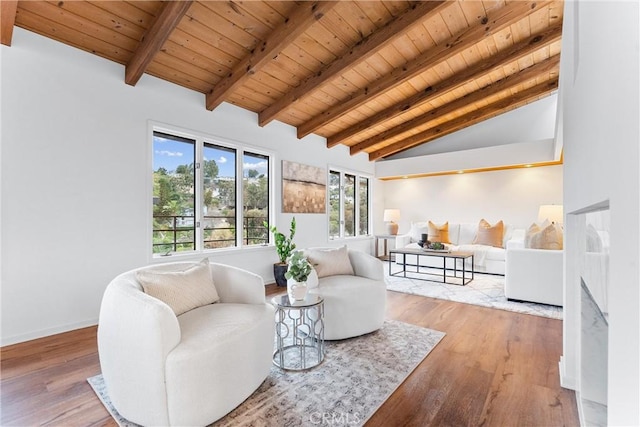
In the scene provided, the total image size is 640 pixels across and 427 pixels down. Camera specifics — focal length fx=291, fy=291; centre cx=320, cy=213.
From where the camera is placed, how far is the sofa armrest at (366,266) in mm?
2912

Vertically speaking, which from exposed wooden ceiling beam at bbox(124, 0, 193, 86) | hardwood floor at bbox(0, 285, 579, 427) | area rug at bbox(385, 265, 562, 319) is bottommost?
hardwood floor at bbox(0, 285, 579, 427)

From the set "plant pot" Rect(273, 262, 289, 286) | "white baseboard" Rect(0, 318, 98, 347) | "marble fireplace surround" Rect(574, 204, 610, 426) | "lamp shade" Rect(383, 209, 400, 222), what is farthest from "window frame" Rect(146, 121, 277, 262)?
"marble fireplace surround" Rect(574, 204, 610, 426)

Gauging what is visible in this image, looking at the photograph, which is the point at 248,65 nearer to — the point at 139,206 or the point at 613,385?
the point at 139,206

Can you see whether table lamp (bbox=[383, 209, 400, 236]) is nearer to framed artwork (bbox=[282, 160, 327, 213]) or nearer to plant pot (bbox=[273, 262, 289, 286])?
framed artwork (bbox=[282, 160, 327, 213])

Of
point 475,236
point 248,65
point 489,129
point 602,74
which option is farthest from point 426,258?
point 602,74

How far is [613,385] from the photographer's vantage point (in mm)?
699

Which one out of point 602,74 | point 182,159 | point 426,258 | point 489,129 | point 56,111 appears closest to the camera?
point 602,74

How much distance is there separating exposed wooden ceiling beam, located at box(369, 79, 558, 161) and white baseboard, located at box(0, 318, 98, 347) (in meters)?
6.17

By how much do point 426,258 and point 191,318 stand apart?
5.06 metres

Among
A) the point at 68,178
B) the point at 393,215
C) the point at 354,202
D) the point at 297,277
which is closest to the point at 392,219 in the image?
the point at 393,215

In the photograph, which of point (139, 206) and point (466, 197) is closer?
point (139, 206)

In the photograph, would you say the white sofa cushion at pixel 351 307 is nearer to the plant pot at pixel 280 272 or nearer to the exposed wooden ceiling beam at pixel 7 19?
the plant pot at pixel 280 272

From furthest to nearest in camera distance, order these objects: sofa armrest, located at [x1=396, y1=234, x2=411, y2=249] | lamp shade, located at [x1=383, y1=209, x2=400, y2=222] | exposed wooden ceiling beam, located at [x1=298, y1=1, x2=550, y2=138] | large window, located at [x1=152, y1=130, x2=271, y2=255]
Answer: lamp shade, located at [x1=383, y1=209, x2=400, y2=222] → sofa armrest, located at [x1=396, y1=234, x2=411, y2=249] → large window, located at [x1=152, y1=130, x2=271, y2=255] → exposed wooden ceiling beam, located at [x1=298, y1=1, x2=550, y2=138]

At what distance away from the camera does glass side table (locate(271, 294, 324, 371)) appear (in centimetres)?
216
